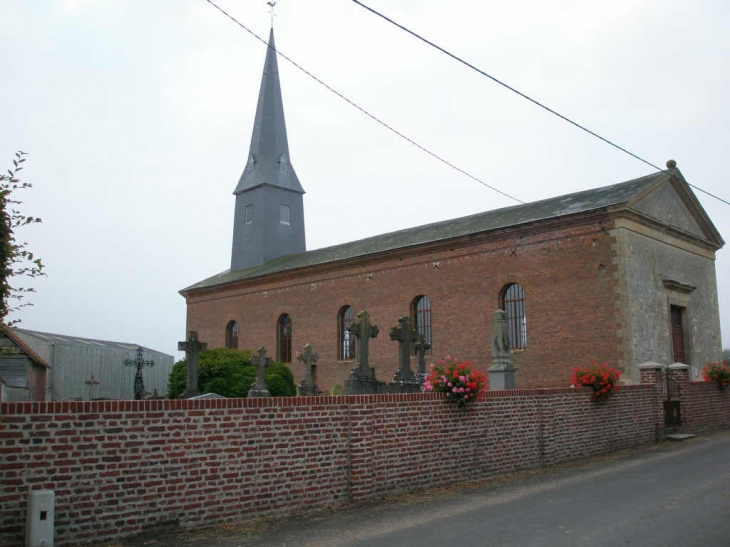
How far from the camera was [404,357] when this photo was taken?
52.7 feet

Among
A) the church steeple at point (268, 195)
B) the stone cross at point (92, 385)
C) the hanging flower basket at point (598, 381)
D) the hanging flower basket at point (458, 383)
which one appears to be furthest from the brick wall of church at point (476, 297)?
the hanging flower basket at point (458, 383)

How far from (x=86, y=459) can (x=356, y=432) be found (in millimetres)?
3703

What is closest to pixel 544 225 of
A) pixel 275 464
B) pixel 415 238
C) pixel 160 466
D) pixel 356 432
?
pixel 415 238

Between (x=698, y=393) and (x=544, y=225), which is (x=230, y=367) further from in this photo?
(x=698, y=393)

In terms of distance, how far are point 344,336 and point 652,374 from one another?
14.0 metres

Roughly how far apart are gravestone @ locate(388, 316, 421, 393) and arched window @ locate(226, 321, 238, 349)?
18.9 meters

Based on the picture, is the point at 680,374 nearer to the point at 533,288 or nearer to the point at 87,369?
the point at 533,288

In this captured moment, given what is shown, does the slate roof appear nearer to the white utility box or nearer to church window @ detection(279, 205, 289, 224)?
church window @ detection(279, 205, 289, 224)

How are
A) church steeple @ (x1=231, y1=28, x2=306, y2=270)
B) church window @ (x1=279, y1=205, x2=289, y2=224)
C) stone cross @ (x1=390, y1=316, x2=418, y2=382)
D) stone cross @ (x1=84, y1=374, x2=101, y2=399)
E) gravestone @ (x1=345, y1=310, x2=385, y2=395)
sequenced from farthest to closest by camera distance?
1. church window @ (x1=279, y1=205, x2=289, y2=224)
2. church steeple @ (x1=231, y1=28, x2=306, y2=270)
3. stone cross @ (x1=84, y1=374, x2=101, y2=399)
4. stone cross @ (x1=390, y1=316, x2=418, y2=382)
5. gravestone @ (x1=345, y1=310, x2=385, y2=395)

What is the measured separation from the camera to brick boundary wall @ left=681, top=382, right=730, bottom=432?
17656mm

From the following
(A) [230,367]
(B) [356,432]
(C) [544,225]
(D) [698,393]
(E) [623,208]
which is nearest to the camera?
(B) [356,432]

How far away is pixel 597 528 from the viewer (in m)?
7.20

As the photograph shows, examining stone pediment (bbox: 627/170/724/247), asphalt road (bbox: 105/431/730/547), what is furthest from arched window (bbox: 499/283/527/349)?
asphalt road (bbox: 105/431/730/547)

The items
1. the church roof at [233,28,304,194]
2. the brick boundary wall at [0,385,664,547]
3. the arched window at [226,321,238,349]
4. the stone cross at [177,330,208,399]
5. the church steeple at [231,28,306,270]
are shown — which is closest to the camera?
the brick boundary wall at [0,385,664,547]
